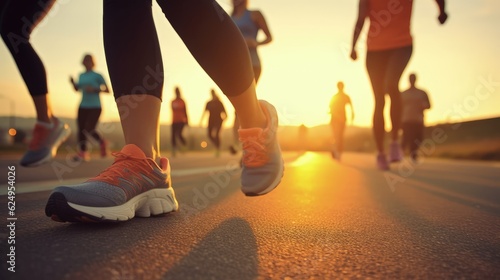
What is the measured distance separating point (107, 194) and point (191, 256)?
495 mm

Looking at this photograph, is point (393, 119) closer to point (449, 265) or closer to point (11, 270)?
point (449, 265)

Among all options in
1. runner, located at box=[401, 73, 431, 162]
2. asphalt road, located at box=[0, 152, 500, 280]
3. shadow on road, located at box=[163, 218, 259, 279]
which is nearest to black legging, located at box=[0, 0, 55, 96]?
asphalt road, located at box=[0, 152, 500, 280]

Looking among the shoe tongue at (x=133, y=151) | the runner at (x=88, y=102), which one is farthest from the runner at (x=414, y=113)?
the shoe tongue at (x=133, y=151)

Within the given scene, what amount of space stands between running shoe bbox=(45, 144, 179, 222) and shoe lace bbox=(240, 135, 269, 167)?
1.15ft

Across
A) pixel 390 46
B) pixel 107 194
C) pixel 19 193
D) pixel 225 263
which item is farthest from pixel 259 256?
pixel 390 46

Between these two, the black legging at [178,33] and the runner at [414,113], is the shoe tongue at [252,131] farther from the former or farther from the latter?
the runner at [414,113]

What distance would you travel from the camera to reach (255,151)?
1652 millimetres

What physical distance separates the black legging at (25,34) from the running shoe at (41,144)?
40 centimetres

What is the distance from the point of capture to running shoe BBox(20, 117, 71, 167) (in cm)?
330

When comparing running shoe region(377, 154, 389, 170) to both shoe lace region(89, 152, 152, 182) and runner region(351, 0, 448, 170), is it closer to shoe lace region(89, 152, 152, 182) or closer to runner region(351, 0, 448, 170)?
runner region(351, 0, 448, 170)

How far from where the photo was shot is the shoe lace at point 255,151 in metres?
1.65

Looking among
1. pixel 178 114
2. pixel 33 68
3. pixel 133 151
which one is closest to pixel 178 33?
pixel 133 151

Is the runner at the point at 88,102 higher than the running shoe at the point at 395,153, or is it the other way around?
the runner at the point at 88,102

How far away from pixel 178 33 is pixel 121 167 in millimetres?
562
